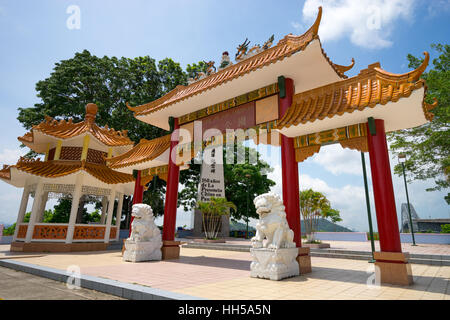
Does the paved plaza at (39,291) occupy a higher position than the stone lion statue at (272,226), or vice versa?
the stone lion statue at (272,226)

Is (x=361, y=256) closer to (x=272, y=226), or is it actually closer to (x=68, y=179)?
(x=272, y=226)

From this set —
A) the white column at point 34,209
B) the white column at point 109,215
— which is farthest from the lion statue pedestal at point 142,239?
the white column at point 34,209

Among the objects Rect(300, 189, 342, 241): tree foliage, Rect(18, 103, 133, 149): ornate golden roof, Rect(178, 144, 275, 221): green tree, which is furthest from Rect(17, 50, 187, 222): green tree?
Rect(300, 189, 342, 241): tree foliage

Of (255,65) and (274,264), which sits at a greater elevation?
(255,65)

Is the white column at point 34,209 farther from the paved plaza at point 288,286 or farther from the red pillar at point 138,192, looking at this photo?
A: the paved plaza at point 288,286

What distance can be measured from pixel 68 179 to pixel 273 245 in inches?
426

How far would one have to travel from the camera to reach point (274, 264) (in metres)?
5.20

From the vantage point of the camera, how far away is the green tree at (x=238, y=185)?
76.7 ft

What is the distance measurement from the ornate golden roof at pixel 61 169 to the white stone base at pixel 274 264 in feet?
30.4

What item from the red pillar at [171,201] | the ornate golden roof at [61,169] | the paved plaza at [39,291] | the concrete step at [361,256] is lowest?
the paved plaza at [39,291]

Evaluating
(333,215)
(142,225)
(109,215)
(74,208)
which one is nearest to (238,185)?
(333,215)

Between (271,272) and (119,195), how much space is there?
1120cm

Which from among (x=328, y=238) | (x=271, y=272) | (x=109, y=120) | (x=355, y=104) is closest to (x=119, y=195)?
(x=109, y=120)
